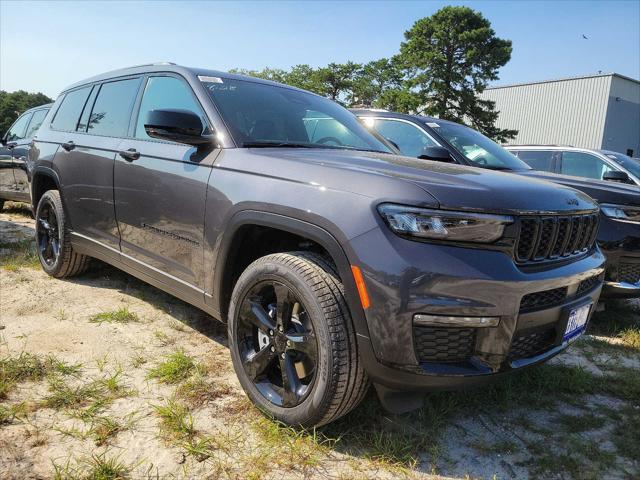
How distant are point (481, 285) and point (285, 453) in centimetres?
107

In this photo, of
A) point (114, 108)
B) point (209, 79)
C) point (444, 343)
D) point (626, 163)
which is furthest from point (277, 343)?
point (626, 163)

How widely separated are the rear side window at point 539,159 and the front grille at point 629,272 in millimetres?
2951

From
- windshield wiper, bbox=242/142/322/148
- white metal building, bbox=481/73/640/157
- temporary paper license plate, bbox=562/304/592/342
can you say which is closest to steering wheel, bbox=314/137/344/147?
windshield wiper, bbox=242/142/322/148

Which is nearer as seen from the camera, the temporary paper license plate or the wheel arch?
the wheel arch

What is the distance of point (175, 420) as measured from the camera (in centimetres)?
220

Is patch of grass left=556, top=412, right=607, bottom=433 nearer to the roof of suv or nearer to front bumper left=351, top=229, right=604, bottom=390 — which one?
front bumper left=351, top=229, right=604, bottom=390

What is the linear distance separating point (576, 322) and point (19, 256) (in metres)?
5.10

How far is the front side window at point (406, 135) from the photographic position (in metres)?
4.91

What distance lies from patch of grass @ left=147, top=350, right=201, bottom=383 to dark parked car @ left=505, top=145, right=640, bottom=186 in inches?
199

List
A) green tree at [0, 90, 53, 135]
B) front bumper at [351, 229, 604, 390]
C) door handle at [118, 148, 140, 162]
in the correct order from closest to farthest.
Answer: front bumper at [351, 229, 604, 390] < door handle at [118, 148, 140, 162] < green tree at [0, 90, 53, 135]

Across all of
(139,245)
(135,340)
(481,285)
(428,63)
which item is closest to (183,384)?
(135,340)

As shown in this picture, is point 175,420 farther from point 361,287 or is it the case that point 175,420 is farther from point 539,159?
point 539,159

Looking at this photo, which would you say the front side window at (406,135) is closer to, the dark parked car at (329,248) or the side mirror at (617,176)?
the dark parked car at (329,248)

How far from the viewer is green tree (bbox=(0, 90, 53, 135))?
63.2 m
